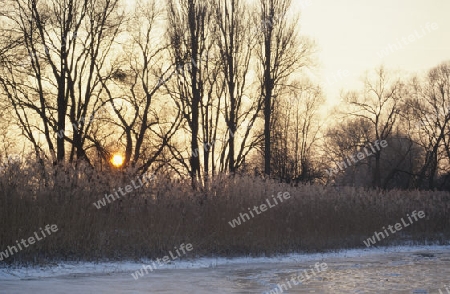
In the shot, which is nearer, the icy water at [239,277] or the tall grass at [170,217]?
the icy water at [239,277]

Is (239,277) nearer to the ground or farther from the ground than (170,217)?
nearer to the ground

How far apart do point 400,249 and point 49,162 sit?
1230 cm

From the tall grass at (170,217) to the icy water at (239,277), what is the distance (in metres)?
0.60

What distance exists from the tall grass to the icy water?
60cm

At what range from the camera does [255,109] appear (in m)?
32.1

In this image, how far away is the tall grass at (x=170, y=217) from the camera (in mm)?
13648

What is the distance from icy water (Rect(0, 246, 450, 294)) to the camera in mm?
10359

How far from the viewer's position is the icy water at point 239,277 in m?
10.4

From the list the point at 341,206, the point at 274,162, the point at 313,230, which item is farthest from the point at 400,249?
the point at 274,162

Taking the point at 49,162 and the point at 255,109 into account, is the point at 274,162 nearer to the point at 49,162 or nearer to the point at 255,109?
the point at 255,109

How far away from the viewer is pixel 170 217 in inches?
632

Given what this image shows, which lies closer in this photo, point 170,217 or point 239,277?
point 239,277

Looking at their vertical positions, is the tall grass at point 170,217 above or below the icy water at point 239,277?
above

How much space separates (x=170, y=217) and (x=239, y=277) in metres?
4.03
